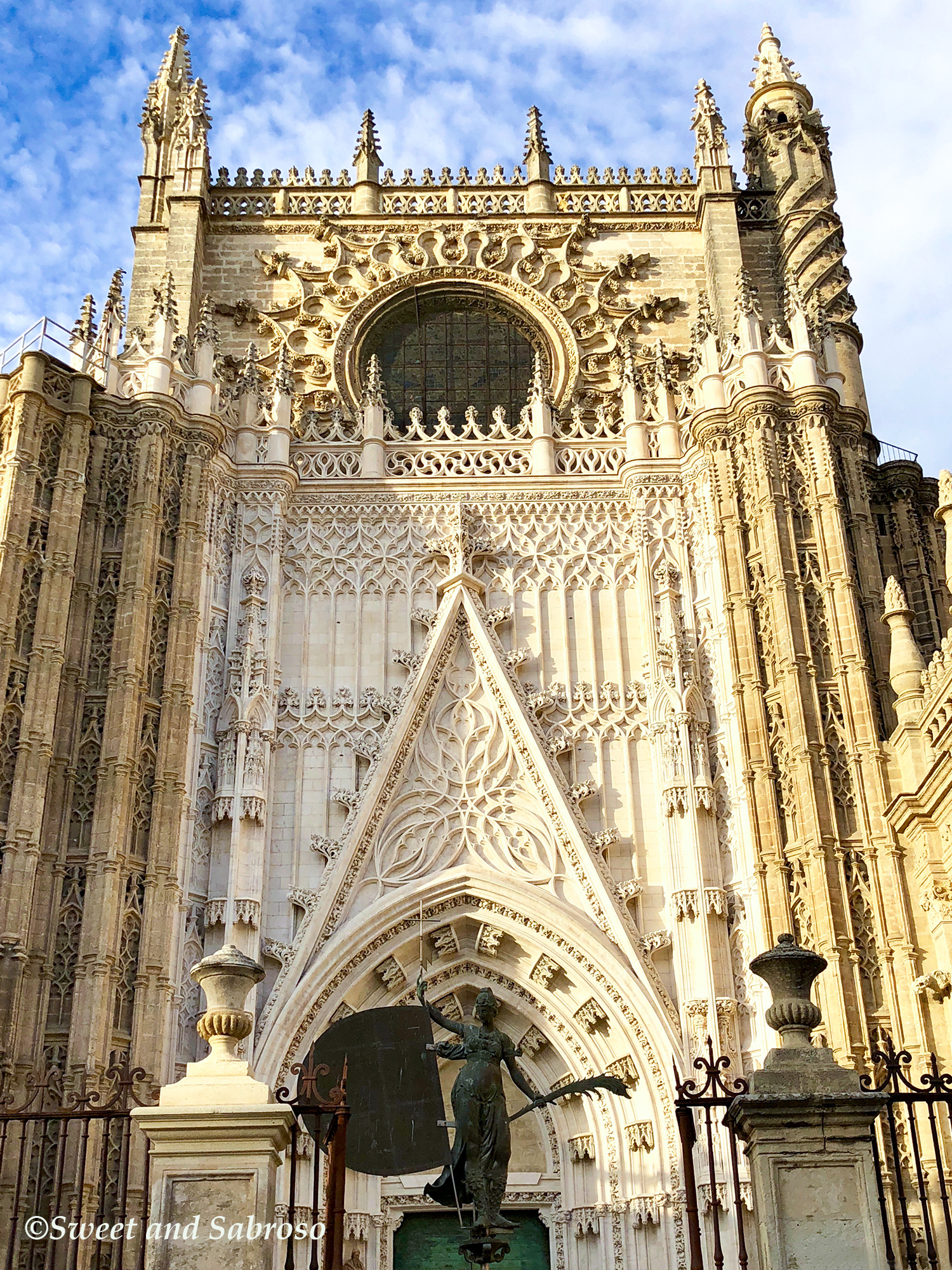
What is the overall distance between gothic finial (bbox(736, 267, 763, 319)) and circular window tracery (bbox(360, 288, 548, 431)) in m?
3.24

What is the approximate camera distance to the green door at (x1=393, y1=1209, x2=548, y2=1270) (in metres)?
16.0

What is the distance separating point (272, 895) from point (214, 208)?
12.0 metres

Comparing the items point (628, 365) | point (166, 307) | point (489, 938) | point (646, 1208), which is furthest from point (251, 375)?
point (646, 1208)

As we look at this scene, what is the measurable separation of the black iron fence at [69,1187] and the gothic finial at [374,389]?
Result: 999 centimetres

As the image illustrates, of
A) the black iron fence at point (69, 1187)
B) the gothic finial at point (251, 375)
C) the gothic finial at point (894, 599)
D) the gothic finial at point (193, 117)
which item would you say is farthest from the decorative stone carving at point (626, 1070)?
the gothic finial at point (193, 117)

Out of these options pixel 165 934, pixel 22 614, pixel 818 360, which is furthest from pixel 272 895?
pixel 818 360

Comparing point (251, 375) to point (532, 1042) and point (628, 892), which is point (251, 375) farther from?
point (532, 1042)

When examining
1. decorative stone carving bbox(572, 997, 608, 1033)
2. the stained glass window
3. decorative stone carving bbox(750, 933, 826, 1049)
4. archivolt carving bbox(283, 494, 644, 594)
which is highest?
the stained glass window

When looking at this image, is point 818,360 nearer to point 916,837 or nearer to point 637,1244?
point 916,837

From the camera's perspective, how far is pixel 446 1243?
1619 cm

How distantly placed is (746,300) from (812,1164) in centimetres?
1451

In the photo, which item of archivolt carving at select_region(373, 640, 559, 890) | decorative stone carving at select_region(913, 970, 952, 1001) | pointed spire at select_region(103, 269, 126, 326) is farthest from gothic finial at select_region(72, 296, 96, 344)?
decorative stone carving at select_region(913, 970, 952, 1001)

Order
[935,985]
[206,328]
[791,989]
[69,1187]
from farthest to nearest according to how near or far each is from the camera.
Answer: [206,328] < [935,985] < [69,1187] < [791,989]

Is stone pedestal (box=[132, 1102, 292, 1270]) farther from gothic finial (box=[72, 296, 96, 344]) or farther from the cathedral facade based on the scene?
gothic finial (box=[72, 296, 96, 344])
